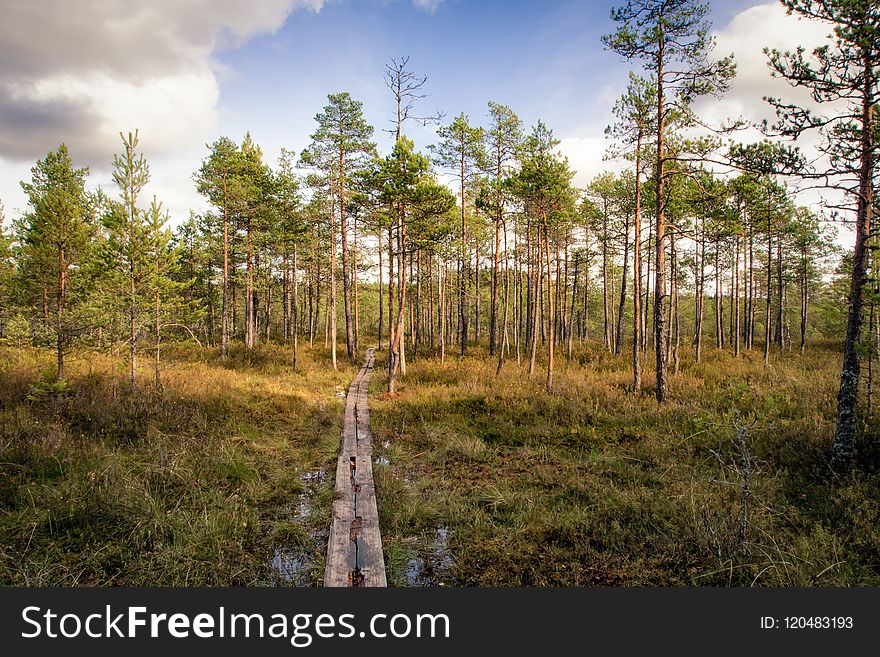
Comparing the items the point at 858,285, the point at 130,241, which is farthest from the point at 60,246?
the point at 858,285

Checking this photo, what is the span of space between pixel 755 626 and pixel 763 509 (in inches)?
88.9

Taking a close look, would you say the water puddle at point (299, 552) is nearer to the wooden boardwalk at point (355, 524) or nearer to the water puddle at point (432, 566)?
the wooden boardwalk at point (355, 524)

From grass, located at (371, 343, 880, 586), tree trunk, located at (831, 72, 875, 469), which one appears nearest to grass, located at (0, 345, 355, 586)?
grass, located at (371, 343, 880, 586)

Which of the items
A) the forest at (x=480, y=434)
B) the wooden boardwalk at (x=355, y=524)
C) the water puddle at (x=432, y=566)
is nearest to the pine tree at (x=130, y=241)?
the forest at (x=480, y=434)

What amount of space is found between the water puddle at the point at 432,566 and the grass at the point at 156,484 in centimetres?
114

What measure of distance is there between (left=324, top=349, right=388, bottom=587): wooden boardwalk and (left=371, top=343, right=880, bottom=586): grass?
0.26 metres

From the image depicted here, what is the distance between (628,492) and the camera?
6.19m

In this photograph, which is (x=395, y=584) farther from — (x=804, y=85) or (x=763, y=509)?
(x=804, y=85)

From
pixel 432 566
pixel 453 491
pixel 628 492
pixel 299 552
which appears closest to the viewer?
pixel 432 566

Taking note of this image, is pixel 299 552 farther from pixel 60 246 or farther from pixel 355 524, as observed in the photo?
pixel 60 246

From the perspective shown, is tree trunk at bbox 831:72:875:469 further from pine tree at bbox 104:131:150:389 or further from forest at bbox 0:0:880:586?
pine tree at bbox 104:131:150:389

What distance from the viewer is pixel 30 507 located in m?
5.20

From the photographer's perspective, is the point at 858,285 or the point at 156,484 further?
the point at 858,285

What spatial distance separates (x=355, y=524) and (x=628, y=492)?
460 centimetres
